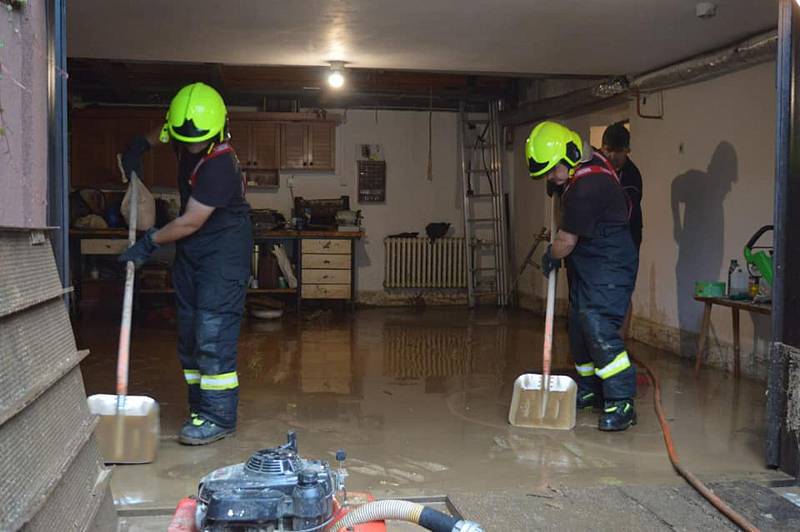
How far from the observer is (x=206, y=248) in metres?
3.77

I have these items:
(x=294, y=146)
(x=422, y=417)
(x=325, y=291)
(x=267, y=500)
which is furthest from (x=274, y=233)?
(x=267, y=500)

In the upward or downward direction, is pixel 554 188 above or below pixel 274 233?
above

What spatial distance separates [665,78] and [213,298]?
3.99 meters

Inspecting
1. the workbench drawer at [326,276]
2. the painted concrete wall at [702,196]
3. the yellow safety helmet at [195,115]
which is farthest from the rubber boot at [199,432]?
the workbench drawer at [326,276]

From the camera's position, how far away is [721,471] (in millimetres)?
3555

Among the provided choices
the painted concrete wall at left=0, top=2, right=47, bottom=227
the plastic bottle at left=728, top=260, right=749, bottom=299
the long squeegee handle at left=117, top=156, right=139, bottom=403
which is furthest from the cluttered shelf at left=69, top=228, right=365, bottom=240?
the painted concrete wall at left=0, top=2, right=47, bottom=227

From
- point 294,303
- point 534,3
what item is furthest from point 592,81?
point 294,303

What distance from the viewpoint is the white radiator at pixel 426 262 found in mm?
9820

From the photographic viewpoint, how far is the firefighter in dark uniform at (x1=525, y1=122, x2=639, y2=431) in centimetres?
409

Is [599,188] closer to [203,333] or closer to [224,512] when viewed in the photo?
[203,333]

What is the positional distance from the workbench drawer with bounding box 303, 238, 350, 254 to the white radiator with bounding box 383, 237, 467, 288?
89cm

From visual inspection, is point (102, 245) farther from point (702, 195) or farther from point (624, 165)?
point (702, 195)

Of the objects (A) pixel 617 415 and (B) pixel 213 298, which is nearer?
(B) pixel 213 298

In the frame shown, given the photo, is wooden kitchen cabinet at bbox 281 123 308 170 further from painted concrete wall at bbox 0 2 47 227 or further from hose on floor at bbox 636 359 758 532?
painted concrete wall at bbox 0 2 47 227
